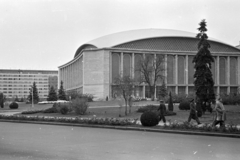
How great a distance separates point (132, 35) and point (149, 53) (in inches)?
374

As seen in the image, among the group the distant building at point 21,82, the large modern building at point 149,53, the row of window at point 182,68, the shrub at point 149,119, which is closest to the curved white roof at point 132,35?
the large modern building at point 149,53

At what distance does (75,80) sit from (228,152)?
100 metres

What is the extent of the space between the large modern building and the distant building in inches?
3351

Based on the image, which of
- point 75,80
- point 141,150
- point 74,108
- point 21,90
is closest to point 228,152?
point 141,150

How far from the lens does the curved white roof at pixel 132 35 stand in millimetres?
92000

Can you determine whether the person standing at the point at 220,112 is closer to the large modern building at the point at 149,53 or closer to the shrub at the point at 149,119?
the shrub at the point at 149,119

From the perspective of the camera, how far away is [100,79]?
89.5 m

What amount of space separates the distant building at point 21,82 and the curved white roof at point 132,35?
8702 cm

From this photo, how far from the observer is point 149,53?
89.2m

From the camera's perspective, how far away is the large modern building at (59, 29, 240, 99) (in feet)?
294

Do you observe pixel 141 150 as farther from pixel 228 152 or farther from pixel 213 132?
pixel 213 132

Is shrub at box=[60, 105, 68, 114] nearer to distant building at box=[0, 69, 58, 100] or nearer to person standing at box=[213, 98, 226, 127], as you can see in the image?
person standing at box=[213, 98, 226, 127]

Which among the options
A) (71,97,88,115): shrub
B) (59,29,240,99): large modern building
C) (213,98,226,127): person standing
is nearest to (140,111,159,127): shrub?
(213,98,226,127): person standing

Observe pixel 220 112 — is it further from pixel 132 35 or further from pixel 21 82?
pixel 21 82
